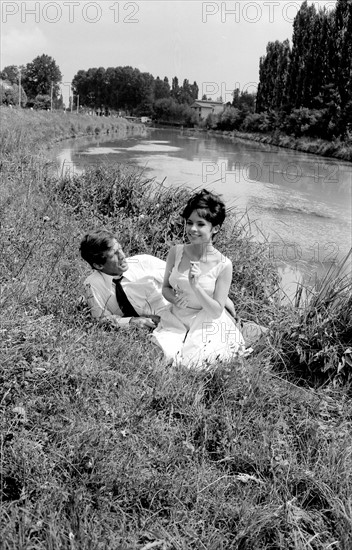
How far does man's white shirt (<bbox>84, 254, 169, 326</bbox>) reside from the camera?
3369 mm

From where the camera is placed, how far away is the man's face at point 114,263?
340 centimetres

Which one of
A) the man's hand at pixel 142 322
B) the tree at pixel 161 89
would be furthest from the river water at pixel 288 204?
the tree at pixel 161 89

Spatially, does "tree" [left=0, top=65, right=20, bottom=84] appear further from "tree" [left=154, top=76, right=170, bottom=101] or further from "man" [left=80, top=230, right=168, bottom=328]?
"man" [left=80, top=230, right=168, bottom=328]

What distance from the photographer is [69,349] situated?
2.54m

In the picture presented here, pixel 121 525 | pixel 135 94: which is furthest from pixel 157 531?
pixel 135 94

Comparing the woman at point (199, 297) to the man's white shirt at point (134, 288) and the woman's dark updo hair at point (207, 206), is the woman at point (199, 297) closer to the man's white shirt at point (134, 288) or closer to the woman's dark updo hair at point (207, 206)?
the woman's dark updo hair at point (207, 206)

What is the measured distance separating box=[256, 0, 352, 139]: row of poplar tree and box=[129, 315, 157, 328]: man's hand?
30.7 metres

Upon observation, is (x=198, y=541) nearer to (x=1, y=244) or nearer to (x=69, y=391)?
(x=69, y=391)

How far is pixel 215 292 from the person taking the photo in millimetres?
3293

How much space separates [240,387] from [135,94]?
356 ft

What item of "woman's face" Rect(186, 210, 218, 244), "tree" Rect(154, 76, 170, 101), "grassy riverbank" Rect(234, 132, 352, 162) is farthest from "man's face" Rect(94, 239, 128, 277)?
"tree" Rect(154, 76, 170, 101)

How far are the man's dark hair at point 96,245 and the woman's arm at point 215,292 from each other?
58cm

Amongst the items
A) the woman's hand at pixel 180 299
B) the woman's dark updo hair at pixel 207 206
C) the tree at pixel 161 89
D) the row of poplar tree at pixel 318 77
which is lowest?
the woman's hand at pixel 180 299

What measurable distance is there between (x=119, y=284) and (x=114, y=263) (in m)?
0.17
